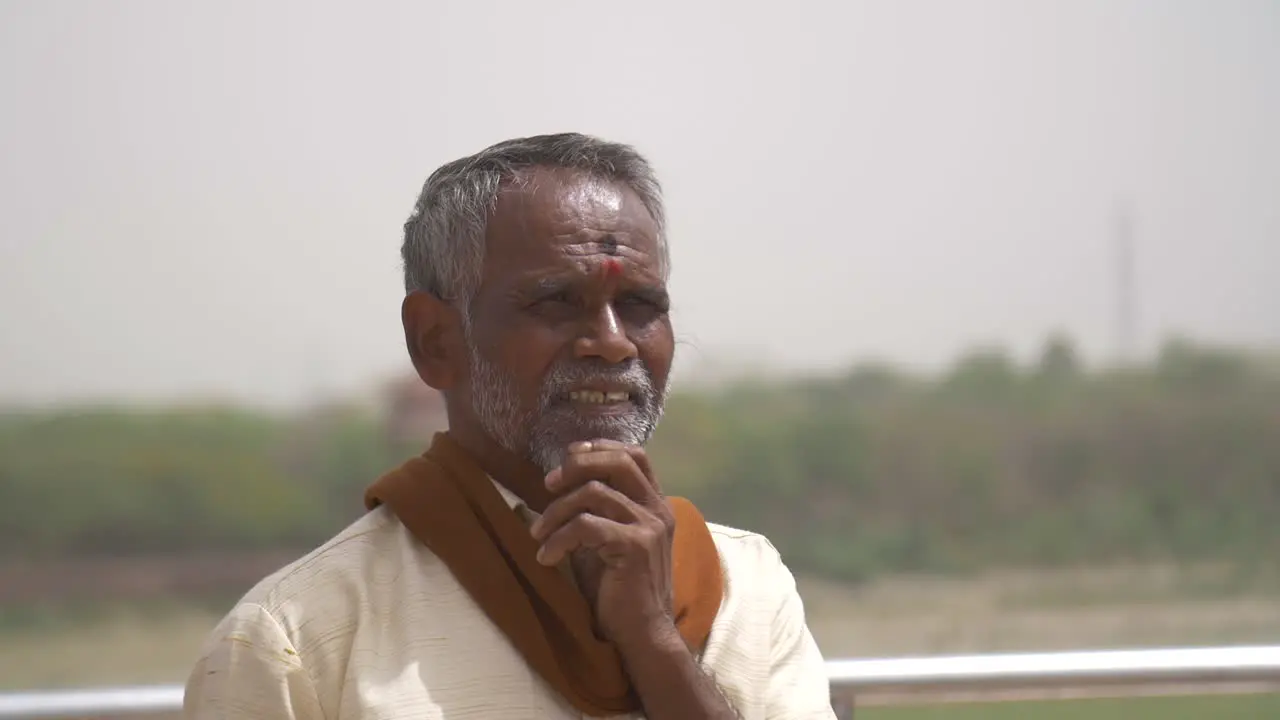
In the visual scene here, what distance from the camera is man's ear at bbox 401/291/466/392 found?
4.88ft

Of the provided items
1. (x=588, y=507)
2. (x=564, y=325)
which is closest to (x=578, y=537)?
(x=588, y=507)

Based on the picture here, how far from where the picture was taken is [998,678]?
5.57 feet

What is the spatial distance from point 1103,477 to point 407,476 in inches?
353

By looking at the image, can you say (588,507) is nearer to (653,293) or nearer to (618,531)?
(618,531)

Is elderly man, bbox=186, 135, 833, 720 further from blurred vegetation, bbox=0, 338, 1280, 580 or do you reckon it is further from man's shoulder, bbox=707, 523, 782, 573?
blurred vegetation, bbox=0, 338, 1280, 580

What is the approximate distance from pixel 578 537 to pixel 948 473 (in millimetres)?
8459

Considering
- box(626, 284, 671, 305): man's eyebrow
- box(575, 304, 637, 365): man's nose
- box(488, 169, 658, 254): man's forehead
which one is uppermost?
box(488, 169, 658, 254): man's forehead

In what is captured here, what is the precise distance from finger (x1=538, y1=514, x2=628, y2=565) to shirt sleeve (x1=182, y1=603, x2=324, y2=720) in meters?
0.29

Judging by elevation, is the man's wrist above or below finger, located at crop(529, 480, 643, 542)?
below

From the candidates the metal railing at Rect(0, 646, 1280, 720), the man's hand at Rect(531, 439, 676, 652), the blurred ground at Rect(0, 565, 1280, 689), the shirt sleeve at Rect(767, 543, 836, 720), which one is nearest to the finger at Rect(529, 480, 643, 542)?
the man's hand at Rect(531, 439, 676, 652)

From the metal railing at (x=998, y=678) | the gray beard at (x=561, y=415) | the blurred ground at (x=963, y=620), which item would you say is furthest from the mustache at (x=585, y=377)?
the blurred ground at (x=963, y=620)

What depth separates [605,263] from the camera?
140cm

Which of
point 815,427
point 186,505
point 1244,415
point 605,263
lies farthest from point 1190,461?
point 605,263

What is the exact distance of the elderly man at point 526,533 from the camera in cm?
130
